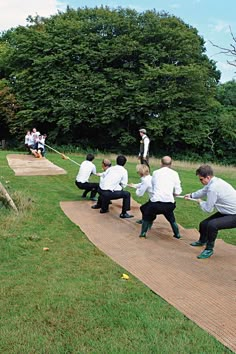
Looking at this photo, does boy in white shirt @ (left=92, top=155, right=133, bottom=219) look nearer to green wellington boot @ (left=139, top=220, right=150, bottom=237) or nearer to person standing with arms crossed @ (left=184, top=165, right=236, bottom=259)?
green wellington boot @ (left=139, top=220, right=150, bottom=237)

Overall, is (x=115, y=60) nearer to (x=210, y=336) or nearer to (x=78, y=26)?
(x=78, y=26)

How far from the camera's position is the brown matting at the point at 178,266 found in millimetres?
3975

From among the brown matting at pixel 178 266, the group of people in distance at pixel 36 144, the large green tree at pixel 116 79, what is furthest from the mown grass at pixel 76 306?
the large green tree at pixel 116 79

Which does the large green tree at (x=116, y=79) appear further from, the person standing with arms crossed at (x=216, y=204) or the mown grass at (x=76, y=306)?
the mown grass at (x=76, y=306)

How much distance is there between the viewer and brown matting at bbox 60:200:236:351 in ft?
13.0

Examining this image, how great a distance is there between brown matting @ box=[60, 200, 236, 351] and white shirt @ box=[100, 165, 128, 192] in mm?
645

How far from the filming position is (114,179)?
349 inches

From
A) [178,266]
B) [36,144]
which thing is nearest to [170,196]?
[178,266]

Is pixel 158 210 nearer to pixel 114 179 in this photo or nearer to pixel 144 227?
pixel 144 227

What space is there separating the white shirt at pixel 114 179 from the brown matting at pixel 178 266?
65cm

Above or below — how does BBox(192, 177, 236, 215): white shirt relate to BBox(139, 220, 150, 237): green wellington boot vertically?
above

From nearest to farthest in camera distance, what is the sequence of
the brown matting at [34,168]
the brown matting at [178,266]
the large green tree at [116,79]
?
the brown matting at [178,266] → the brown matting at [34,168] → the large green tree at [116,79]

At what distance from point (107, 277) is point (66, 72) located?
30.7m

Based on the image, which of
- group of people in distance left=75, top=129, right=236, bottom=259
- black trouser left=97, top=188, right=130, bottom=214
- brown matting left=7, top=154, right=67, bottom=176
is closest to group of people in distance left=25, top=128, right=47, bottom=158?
brown matting left=7, top=154, right=67, bottom=176
